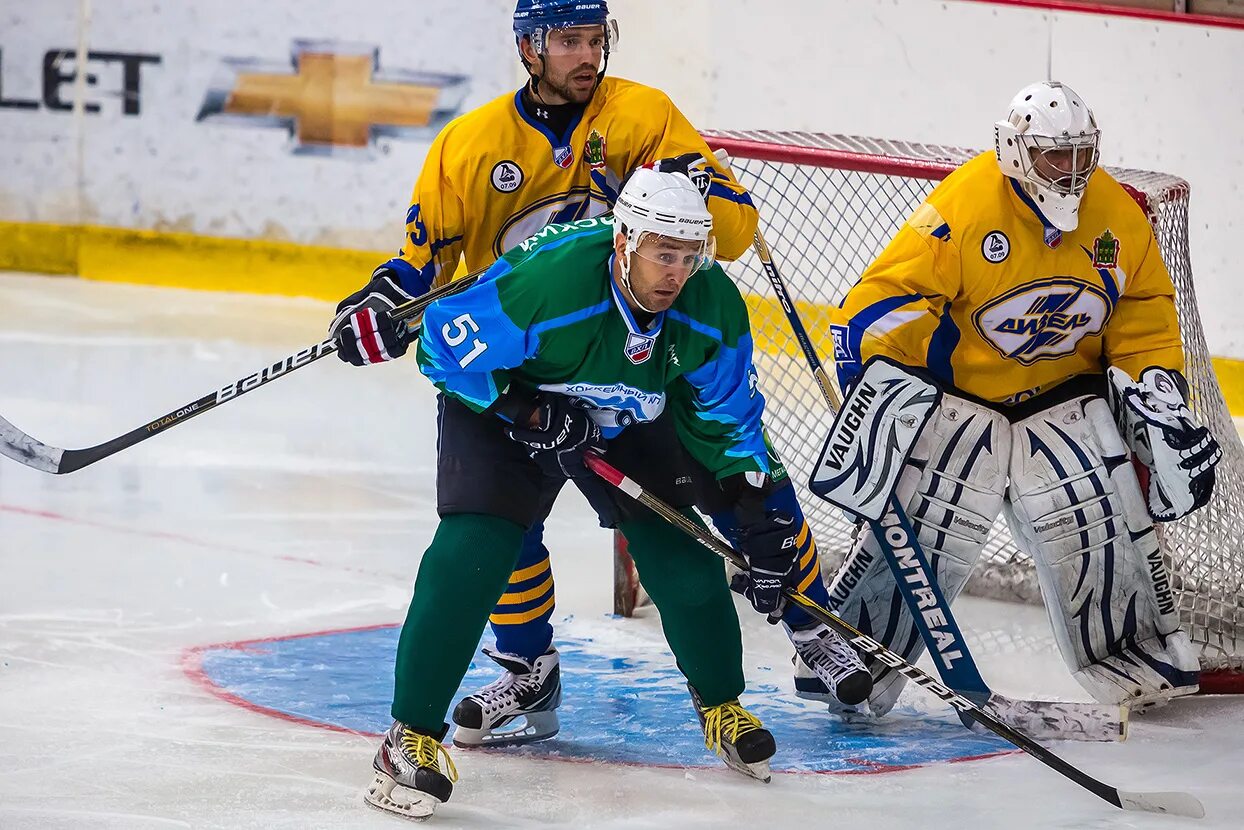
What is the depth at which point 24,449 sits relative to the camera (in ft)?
12.0

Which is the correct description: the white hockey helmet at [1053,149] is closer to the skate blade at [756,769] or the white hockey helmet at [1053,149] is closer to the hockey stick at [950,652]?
the hockey stick at [950,652]

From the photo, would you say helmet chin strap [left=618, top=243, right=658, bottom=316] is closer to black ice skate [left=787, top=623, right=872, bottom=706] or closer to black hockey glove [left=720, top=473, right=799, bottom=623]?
black hockey glove [left=720, top=473, right=799, bottom=623]

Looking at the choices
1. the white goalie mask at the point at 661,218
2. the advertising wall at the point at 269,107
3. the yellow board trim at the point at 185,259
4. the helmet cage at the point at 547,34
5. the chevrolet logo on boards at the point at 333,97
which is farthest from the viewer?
the yellow board trim at the point at 185,259

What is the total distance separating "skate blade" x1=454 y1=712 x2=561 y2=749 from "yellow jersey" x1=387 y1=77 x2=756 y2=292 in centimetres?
79

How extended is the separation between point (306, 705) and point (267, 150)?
14.0 feet

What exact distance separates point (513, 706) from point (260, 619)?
91 cm

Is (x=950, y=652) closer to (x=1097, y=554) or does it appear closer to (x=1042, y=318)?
(x=1097, y=554)

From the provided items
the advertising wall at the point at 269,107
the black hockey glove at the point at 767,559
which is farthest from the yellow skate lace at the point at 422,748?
the advertising wall at the point at 269,107

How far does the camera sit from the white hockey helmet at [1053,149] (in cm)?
320

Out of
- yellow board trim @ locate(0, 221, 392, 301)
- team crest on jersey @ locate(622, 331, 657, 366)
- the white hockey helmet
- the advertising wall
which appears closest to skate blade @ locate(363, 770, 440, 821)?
team crest on jersey @ locate(622, 331, 657, 366)

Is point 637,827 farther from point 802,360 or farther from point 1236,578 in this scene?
point 802,360

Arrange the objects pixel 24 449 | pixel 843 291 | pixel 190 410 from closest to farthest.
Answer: pixel 190 410 < pixel 24 449 < pixel 843 291

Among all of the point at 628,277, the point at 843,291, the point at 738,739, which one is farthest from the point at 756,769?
the point at 843,291

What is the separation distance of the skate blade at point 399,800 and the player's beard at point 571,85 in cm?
121
